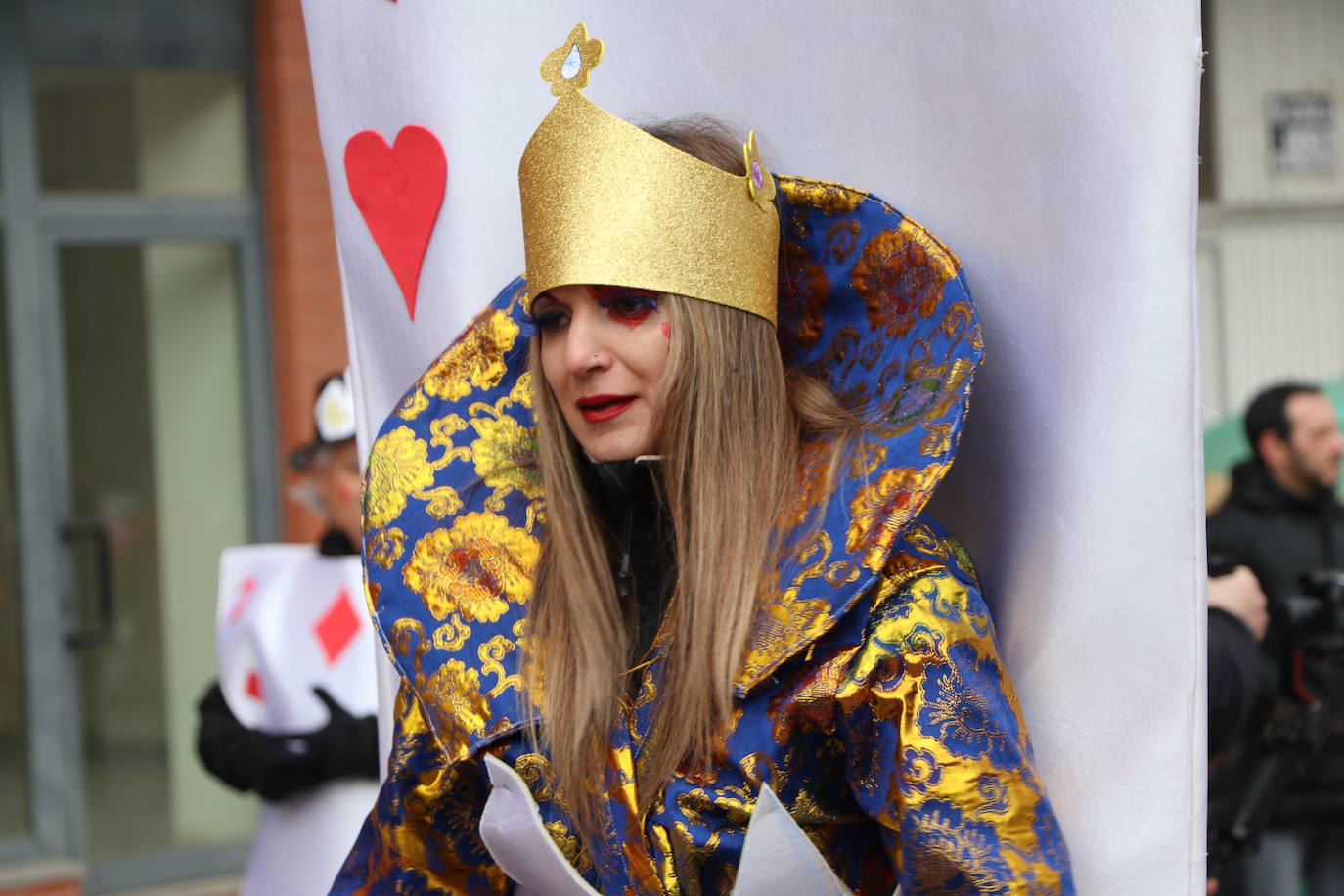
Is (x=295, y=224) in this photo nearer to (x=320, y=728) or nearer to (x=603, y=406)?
(x=320, y=728)

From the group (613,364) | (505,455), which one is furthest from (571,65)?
(505,455)

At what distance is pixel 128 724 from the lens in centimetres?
457

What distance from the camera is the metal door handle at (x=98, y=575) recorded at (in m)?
4.35

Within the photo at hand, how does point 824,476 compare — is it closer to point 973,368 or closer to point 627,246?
point 973,368

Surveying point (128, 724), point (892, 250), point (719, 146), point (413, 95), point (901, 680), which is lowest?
point (128, 724)

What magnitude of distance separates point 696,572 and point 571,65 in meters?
0.49

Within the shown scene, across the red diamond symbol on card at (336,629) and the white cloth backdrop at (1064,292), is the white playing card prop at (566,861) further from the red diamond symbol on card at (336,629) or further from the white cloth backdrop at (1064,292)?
the red diamond symbol on card at (336,629)

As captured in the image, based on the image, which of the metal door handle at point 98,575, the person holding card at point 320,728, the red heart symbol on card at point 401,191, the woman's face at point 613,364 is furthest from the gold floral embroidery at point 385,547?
the metal door handle at point 98,575

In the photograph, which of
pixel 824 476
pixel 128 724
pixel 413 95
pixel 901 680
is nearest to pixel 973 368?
pixel 824 476

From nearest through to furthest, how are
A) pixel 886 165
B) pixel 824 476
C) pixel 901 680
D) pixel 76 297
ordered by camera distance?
pixel 901 680, pixel 824 476, pixel 886 165, pixel 76 297

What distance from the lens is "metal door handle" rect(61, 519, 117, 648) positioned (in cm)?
435

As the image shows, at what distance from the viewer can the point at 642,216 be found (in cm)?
136

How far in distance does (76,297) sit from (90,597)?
86 cm

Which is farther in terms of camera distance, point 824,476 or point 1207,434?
point 1207,434
